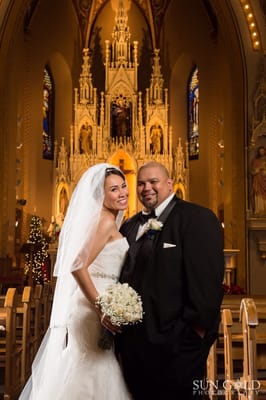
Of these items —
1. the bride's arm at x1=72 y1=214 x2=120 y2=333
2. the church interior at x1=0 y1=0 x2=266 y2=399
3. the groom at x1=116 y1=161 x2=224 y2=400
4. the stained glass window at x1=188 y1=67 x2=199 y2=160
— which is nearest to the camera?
the groom at x1=116 y1=161 x2=224 y2=400

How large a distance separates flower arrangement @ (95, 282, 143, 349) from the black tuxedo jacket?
7cm

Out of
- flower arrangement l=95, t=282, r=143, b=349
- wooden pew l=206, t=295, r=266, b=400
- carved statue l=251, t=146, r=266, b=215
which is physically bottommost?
wooden pew l=206, t=295, r=266, b=400

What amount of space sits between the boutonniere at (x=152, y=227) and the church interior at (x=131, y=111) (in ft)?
30.1

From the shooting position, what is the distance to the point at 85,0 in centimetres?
2062

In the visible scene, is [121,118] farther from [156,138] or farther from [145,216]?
[145,216]

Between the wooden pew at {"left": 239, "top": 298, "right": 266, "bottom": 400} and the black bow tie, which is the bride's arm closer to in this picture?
the black bow tie

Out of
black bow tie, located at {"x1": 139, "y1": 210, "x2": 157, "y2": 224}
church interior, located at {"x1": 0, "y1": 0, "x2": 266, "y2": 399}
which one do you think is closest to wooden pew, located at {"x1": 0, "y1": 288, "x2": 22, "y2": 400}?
black bow tie, located at {"x1": 139, "y1": 210, "x2": 157, "y2": 224}

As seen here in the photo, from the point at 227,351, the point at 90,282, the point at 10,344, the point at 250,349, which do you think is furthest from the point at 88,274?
the point at 10,344

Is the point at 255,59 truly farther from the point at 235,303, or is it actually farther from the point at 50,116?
the point at 50,116

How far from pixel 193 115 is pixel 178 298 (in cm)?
1706

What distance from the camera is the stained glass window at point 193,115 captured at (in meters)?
19.4

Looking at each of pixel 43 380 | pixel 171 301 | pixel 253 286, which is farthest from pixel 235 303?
pixel 253 286

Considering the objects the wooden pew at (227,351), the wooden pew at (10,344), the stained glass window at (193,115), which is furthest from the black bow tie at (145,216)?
the stained glass window at (193,115)

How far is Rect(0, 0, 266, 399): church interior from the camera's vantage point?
12.9m
